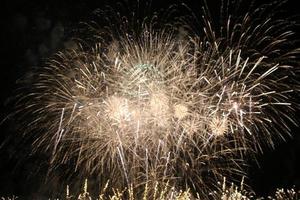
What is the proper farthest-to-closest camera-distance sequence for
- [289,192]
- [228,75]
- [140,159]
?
[289,192] < [140,159] < [228,75]

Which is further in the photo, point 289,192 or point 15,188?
point 15,188

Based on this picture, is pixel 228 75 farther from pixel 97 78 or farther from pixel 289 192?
pixel 289 192

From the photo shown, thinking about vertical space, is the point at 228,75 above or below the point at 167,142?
above

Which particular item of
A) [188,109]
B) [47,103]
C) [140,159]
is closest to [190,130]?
[188,109]

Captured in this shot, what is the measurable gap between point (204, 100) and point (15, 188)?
7599 millimetres

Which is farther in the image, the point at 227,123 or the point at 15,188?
the point at 15,188

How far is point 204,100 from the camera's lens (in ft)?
47.8

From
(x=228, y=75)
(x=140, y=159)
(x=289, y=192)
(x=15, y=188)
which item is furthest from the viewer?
(x=15, y=188)

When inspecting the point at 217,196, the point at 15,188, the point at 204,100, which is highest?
the point at 204,100

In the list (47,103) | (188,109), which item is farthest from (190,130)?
(47,103)

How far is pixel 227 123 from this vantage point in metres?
14.6

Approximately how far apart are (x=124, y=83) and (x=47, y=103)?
73.8 inches

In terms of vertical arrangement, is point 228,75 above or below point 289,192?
above

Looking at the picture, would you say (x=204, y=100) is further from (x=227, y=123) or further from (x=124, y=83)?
(x=124, y=83)
